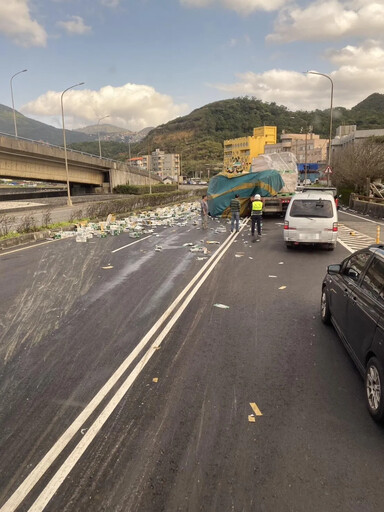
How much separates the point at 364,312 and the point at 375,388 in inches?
33.1

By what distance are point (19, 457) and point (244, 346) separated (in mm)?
3204

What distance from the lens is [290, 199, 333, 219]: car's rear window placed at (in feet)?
40.0

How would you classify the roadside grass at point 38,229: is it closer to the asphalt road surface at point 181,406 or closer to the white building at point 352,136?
the asphalt road surface at point 181,406

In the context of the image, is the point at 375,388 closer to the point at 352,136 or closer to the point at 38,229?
the point at 38,229

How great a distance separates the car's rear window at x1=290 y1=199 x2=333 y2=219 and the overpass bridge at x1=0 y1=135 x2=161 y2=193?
27.0m

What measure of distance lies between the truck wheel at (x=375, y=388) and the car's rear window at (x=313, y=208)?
8914 mm

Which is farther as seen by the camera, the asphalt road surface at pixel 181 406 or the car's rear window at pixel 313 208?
the car's rear window at pixel 313 208

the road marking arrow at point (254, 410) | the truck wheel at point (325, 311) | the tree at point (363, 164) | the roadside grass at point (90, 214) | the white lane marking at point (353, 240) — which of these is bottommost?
the road marking arrow at point (254, 410)

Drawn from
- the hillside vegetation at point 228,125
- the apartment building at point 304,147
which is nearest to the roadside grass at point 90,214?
the apartment building at point 304,147

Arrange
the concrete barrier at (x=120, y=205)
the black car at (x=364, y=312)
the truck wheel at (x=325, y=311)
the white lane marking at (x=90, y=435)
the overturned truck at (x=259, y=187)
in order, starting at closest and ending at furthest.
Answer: the white lane marking at (x=90, y=435), the black car at (x=364, y=312), the truck wheel at (x=325, y=311), the concrete barrier at (x=120, y=205), the overturned truck at (x=259, y=187)

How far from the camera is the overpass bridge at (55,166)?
3266 cm

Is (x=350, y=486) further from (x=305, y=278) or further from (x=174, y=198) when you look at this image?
(x=174, y=198)

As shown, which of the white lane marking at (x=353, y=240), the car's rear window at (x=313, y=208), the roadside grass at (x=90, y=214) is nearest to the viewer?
the car's rear window at (x=313, y=208)

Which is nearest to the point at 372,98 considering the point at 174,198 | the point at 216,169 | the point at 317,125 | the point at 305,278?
the point at 317,125
